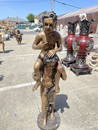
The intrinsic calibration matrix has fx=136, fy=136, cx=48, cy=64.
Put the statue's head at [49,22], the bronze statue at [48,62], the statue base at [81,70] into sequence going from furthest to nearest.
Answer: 1. the statue base at [81,70]
2. the bronze statue at [48,62]
3. the statue's head at [49,22]

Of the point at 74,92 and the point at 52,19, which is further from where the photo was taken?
the point at 74,92

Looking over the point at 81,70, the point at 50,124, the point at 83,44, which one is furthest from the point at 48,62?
the point at 81,70

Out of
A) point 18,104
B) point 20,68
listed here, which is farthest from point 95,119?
point 20,68

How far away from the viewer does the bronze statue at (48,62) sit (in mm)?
2270

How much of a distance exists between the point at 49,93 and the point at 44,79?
1.11 ft

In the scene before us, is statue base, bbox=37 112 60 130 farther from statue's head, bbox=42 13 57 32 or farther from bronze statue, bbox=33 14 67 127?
statue's head, bbox=42 13 57 32

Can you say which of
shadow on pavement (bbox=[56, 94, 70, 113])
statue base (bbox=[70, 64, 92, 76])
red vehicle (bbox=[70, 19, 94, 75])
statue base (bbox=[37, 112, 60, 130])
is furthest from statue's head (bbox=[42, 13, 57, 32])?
statue base (bbox=[70, 64, 92, 76])

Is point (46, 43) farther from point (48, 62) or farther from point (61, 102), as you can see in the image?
point (61, 102)

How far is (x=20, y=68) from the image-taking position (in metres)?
6.62

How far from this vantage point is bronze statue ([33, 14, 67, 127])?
227cm

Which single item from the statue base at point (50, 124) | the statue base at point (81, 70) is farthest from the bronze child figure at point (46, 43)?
the statue base at point (81, 70)

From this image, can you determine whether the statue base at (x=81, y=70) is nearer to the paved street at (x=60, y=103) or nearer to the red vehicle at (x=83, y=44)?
the red vehicle at (x=83, y=44)

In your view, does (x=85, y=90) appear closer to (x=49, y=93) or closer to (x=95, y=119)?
(x=95, y=119)

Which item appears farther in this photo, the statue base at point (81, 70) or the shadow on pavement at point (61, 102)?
the statue base at point (81, 70)
